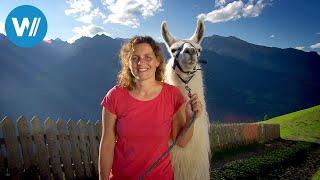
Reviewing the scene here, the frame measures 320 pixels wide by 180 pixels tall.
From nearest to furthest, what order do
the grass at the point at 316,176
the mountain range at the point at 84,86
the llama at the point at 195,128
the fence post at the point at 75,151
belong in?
the llama at the point at 195,128
the fence post at the point at 75,151
the grass at the point at 316,176
the mountain range at the point at 84,86

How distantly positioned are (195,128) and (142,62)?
136 centimetres

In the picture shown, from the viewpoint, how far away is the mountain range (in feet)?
373

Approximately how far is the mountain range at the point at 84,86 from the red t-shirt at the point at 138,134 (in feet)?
278

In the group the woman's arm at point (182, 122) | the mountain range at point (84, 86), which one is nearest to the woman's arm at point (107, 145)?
the woman's arm at point (182, 122)

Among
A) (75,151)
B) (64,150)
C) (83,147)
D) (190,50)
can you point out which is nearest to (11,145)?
(64,150)

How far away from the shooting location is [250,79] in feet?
652

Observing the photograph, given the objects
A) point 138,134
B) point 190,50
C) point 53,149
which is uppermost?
point 190,50

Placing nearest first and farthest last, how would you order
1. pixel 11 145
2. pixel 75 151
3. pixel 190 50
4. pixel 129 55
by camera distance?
1. pixel 129 55
2. pixel 190 50
3. pixel 11 145
4. pixel 75 151

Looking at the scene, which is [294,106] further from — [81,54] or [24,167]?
[24,167]

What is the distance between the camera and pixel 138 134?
263 centimetres

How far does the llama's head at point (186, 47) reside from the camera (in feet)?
12.7

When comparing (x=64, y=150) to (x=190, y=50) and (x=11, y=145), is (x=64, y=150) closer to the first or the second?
(x=11, y=145)

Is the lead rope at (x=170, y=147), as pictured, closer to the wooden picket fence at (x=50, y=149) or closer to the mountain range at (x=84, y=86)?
the wooden picket fence at (x=50, y=149)

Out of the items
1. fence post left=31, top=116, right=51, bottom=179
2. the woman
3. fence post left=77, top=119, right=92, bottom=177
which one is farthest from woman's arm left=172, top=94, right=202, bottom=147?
fence post left=77, top=119, right=92, bottom=177
